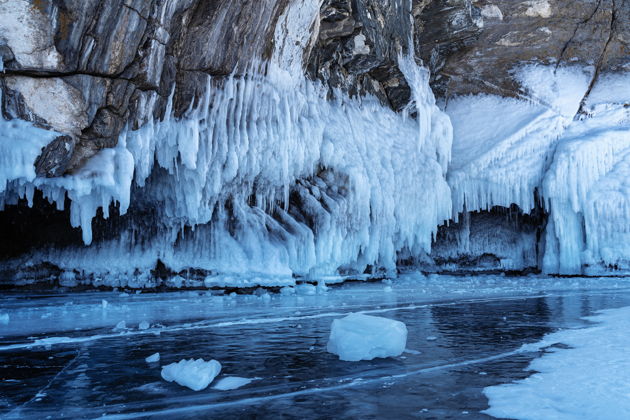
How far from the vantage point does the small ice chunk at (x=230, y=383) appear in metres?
3.40

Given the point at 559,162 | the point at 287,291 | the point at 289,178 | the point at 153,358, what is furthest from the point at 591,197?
the point at 153,358

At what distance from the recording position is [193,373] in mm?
3410

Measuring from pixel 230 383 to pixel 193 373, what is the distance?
0.22 m

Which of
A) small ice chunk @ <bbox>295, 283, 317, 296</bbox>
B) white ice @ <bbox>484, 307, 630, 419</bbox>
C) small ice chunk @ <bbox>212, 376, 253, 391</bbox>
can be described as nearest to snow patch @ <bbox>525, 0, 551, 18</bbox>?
small ice chunk @ <bbox>295, 283, 317, 296</bbox>

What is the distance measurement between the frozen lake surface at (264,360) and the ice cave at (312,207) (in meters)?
0.03

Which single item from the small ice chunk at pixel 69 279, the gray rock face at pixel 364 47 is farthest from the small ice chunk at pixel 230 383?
the small ice chunk at pixel 69 279

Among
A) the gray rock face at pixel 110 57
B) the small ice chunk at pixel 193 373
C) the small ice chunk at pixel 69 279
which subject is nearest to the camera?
the small ice chunk at pixel 193 373

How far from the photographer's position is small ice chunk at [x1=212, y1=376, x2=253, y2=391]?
340 cm

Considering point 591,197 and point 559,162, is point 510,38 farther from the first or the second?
point 591,197

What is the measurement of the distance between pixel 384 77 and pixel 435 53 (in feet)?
7.64

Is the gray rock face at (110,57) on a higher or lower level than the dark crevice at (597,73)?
lower

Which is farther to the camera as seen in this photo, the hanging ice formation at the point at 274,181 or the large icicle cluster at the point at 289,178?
the large icicle cluster at the point at 289,178

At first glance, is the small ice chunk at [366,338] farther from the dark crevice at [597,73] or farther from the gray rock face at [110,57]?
the dark crevice at [597,73]

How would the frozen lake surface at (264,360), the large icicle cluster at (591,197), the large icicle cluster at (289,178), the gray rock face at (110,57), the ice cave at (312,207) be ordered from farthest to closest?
the large icicle cluster at (591,197), the large icicle cluster at (289,178), the gray rock face at (110,57), the ice cave at (312,207), the frozen lake surface at (264,360)
